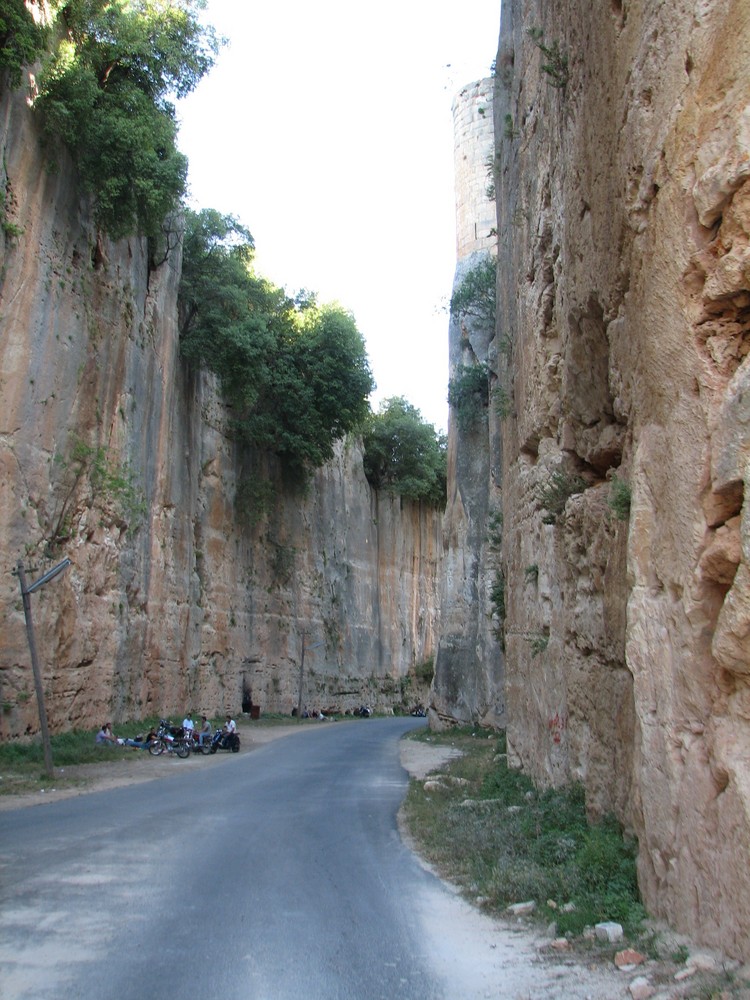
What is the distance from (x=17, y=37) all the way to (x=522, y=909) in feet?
68.0

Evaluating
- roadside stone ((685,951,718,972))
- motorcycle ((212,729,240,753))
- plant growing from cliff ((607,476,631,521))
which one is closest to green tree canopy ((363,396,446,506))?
motorcycle ((212,729,240,753))

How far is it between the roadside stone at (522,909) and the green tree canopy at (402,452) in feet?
161

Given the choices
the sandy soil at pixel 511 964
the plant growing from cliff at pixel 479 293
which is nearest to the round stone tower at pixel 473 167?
the plant growing from cliff at pixel 479 293

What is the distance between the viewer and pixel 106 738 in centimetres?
2288

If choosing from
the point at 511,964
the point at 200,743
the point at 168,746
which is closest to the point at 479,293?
the point at 200,743

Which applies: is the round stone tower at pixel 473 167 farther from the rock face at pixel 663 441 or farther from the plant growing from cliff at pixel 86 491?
the rock face at pixel 663 441

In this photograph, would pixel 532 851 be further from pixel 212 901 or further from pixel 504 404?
pixel 504 404

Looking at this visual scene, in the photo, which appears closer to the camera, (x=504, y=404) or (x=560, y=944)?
(x=560, y=944)

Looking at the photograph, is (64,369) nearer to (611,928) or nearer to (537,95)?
(537,95)

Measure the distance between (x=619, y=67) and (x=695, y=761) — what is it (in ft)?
19.0

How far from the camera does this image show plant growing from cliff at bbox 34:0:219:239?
22047 mm

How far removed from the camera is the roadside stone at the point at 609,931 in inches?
233

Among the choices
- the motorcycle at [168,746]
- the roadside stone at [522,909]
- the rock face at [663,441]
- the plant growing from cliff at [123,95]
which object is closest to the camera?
the rock face at [663,441]

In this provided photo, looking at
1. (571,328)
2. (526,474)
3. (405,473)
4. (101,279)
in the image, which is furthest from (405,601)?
(571,328)
